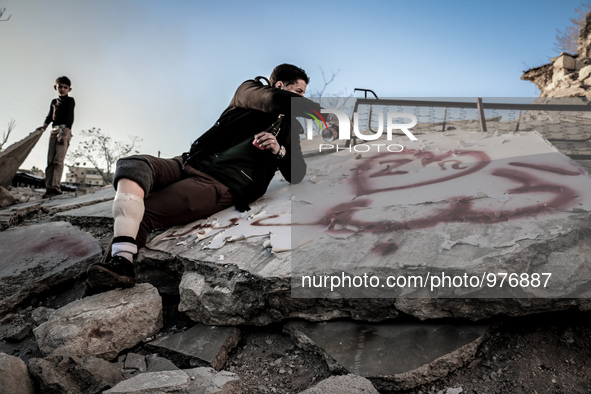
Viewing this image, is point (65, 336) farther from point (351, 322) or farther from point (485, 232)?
point (485, 232)

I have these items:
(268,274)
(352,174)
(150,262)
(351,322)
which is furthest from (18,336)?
(352,174)

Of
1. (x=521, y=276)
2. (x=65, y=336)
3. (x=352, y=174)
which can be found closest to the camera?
(x=521, y=276)

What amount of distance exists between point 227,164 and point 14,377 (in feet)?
5.13

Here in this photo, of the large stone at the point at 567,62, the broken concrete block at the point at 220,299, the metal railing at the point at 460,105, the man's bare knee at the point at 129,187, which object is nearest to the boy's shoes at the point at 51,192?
the man's bare knee at the point at 129,187

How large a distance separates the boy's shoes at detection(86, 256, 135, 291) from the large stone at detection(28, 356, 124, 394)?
1.38ft

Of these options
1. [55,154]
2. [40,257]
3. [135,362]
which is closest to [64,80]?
[55,154]

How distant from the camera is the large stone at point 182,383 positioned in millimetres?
1080

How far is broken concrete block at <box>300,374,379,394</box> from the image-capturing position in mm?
1110

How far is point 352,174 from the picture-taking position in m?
2.68

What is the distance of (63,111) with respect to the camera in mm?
5180

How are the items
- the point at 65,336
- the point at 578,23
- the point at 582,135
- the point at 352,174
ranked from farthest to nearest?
the point at 578,23, the point at 582,135, the point at 352,174, the point at 65,336

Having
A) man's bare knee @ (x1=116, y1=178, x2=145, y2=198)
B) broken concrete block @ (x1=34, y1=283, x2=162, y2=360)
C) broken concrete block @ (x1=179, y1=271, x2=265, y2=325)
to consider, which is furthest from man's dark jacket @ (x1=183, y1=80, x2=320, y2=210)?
broken concrete block @ (x1=34, y1=283, x2=162, y2=360)

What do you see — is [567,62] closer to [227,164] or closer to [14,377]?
[227,164]

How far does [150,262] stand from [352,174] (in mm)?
1512
